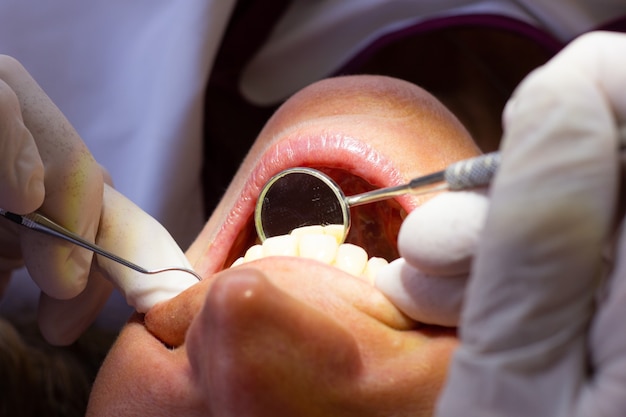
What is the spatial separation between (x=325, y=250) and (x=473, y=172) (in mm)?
285

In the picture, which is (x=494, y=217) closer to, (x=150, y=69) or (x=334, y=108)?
(x=334, y=108)

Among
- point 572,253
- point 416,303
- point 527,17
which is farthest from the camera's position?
point 527,17

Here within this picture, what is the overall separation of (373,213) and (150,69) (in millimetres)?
517

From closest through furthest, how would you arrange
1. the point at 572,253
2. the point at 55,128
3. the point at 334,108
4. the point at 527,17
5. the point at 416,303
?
the point at 572,253 < the point at 416,303 < the point at 55,128 < the point at 334,108 < the point at 527,17

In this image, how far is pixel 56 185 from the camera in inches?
31.9

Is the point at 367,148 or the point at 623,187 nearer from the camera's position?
the point at 623,187

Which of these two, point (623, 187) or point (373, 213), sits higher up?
point (623, 187)

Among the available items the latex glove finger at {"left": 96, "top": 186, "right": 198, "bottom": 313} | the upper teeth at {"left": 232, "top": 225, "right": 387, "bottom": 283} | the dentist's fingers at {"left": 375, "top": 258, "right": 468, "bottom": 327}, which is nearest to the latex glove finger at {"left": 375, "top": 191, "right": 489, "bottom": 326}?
the dentist's fingers at {"left": 375, "top": 258, "right": 468, "bottom": 327}

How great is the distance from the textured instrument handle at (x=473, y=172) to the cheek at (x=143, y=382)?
313 millimetres

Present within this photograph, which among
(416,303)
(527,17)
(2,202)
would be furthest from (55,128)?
(527,17)

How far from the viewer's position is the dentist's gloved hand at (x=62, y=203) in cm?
75

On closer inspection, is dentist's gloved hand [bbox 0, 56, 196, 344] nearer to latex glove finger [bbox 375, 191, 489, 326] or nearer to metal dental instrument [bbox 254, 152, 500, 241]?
metal dental instrument [bbox 254, 152, 500, 241]

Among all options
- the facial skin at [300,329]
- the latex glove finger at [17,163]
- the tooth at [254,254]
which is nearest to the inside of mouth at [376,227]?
the facial skin at [300,329]

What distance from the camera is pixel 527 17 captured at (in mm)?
1209
